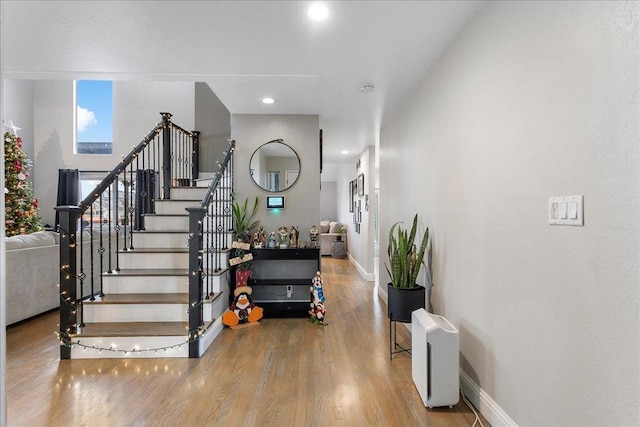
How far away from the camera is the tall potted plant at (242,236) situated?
379cm

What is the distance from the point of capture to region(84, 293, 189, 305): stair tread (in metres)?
3.12

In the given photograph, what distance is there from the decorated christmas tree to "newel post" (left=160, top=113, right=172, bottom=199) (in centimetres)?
282

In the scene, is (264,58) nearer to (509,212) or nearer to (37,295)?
(509,212)

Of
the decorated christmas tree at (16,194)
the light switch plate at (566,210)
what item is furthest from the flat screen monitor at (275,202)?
the decorated christmas tree at (16,194)

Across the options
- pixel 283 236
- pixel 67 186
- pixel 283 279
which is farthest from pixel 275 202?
pixel 67 186

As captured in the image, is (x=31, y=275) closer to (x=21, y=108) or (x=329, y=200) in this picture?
(x=21, y=108)

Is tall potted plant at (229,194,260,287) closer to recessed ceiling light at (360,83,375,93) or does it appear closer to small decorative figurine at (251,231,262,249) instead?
small decorative figurine at (251,231,262,249)

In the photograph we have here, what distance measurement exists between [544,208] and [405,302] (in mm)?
1404

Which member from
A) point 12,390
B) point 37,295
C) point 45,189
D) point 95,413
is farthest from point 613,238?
point 45,189

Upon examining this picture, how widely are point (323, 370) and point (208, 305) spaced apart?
1.28m

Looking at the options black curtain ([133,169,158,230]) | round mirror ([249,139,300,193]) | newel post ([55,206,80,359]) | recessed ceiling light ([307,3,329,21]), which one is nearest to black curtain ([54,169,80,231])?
black curtain ([133,169,158,230])

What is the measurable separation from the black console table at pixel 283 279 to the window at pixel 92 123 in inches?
209

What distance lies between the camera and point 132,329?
9.66ft

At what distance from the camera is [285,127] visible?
4.24 m
